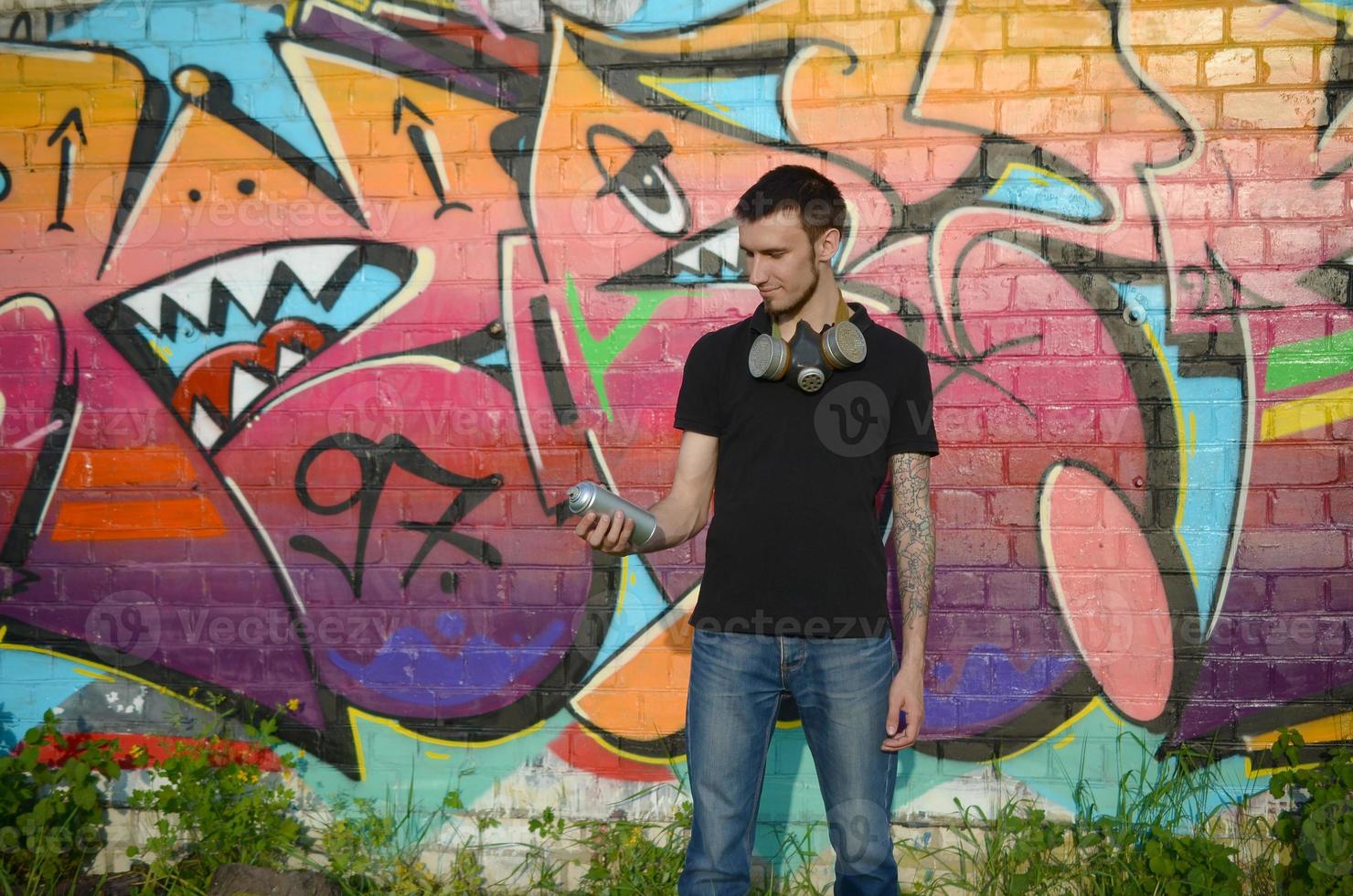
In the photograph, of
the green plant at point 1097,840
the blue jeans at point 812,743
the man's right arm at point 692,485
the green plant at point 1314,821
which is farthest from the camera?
the green plant at point 1097,840

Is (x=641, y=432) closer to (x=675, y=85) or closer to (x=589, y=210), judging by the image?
(x=589, y=210)

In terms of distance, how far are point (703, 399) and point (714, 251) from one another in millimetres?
1047

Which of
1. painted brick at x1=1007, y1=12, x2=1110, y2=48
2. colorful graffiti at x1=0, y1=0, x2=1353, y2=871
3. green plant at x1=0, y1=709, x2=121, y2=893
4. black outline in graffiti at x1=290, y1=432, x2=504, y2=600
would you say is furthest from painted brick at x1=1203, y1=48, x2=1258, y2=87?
green plant at x1=0, y1=709, x2=121, y2=893

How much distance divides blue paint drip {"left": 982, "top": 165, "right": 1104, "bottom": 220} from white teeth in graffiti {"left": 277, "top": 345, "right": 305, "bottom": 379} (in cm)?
257

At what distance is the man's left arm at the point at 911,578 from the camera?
241cm

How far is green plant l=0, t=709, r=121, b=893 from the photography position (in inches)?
136

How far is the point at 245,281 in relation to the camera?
367 cm

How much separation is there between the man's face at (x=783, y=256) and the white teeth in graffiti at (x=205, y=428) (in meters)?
2.29

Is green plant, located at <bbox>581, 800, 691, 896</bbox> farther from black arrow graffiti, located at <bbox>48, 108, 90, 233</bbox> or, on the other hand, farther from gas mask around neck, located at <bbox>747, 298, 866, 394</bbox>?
black arrow graffiti, located at <bbox>48, 108, 90, 233</bbox>

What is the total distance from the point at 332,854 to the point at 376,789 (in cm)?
27

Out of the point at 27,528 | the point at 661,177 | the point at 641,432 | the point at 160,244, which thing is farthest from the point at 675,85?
the point at 27,528

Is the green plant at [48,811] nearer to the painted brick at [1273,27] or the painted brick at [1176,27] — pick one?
the painted brick at [1176,27]

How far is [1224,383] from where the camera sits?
3.35 metres

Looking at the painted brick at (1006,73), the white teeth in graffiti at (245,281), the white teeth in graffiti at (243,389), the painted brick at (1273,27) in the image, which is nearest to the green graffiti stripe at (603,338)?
the white teeth in graffiti at (245,281)
